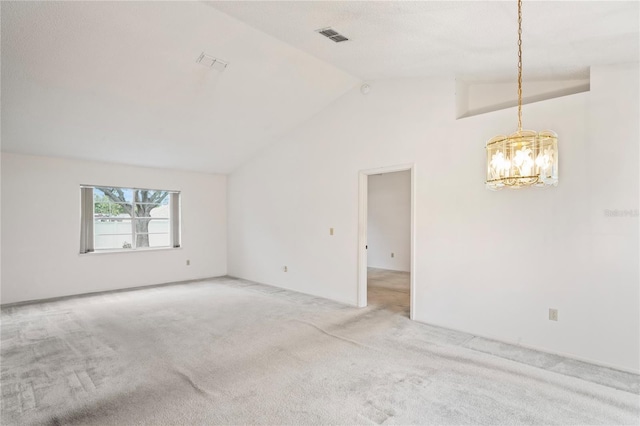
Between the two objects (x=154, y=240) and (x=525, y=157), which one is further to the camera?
(x=154, y=240)

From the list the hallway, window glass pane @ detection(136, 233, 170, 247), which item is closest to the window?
window glass pane @ detection(136, 233, 170, 247)

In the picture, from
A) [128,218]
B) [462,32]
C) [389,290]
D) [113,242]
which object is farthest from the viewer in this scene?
[128,218]

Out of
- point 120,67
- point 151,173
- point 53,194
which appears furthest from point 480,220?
point 53,194

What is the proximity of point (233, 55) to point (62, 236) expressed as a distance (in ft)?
14.1

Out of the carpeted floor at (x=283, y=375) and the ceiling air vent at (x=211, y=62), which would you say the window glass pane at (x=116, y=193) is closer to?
the carpeted floor at (x=283, y=375)

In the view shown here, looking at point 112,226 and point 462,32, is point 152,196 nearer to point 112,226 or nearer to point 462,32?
point 112,226

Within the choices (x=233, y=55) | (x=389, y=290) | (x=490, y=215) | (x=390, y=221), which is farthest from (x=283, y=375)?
(x=390, y=221)

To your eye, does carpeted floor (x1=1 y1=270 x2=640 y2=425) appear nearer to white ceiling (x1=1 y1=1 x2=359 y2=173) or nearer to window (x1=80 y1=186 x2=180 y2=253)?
window (x1=80 y1=186 x2=180 y2=253)

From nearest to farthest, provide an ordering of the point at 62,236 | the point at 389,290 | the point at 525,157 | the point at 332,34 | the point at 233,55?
the point at 525,157
the point at 332,34
the point at 233,55
the point at 62,236
the point at 389,290

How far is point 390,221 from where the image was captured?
28.3 feet

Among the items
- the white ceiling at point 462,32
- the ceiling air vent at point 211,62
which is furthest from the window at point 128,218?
the white ceiling at point 462,32

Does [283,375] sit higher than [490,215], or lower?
A: lower

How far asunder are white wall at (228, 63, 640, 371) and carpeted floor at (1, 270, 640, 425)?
0.36 metres

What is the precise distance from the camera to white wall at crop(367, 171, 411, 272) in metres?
8.28
